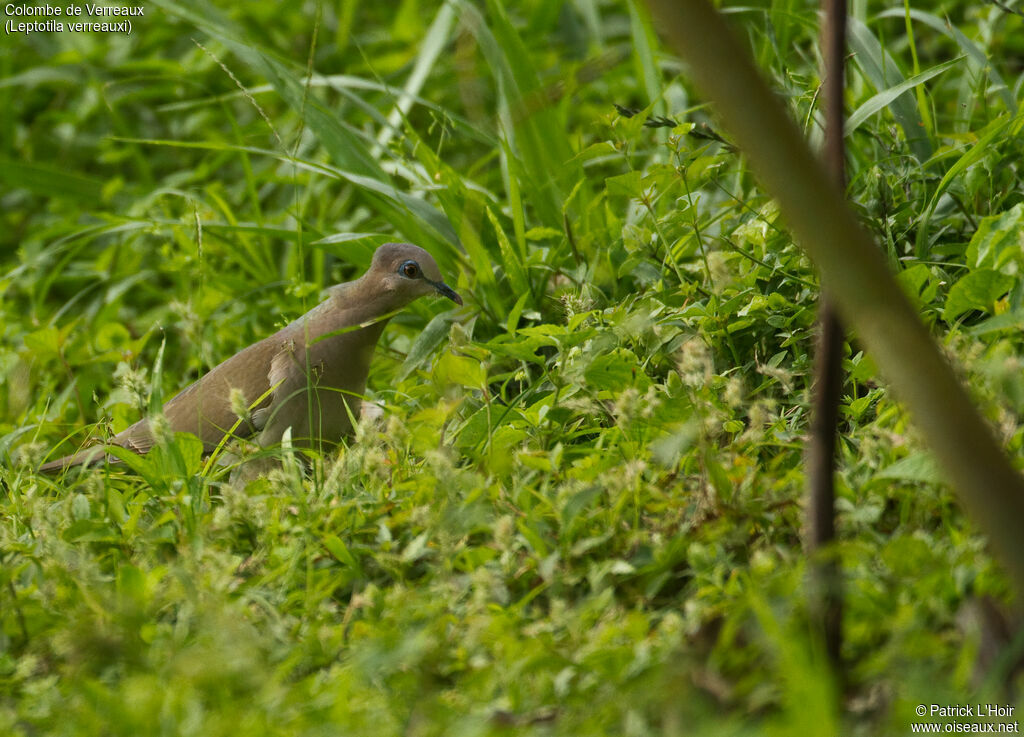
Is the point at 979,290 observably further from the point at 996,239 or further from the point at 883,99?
the point at 883,99

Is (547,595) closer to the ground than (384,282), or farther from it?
closer to the ground

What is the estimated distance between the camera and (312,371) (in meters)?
3.73

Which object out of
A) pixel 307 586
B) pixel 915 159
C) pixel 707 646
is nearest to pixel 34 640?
pixel 307 586

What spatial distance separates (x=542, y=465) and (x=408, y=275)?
1457 mm

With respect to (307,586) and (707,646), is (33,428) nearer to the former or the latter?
(307,586)

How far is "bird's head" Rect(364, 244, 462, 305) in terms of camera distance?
3.88m

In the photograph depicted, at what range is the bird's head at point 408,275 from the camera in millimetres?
3881

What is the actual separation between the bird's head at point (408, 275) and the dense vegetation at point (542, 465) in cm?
9

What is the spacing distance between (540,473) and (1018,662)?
129cm

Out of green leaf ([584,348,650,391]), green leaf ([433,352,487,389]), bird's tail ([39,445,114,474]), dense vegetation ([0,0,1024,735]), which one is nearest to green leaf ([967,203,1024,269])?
dense vegetation ([0,0,1024,735])

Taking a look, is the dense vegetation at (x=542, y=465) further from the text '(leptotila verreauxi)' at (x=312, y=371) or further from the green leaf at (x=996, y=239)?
the text '(leptotila verreauxi)' at (x=312, y=371)

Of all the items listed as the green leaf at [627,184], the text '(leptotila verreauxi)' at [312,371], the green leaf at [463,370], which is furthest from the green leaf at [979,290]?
the text '(leptotila verreauxi)' at [312,371]

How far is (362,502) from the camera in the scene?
8.77ft

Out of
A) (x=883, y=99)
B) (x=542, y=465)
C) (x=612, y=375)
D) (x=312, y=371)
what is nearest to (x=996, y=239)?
(x=883, y=99)
